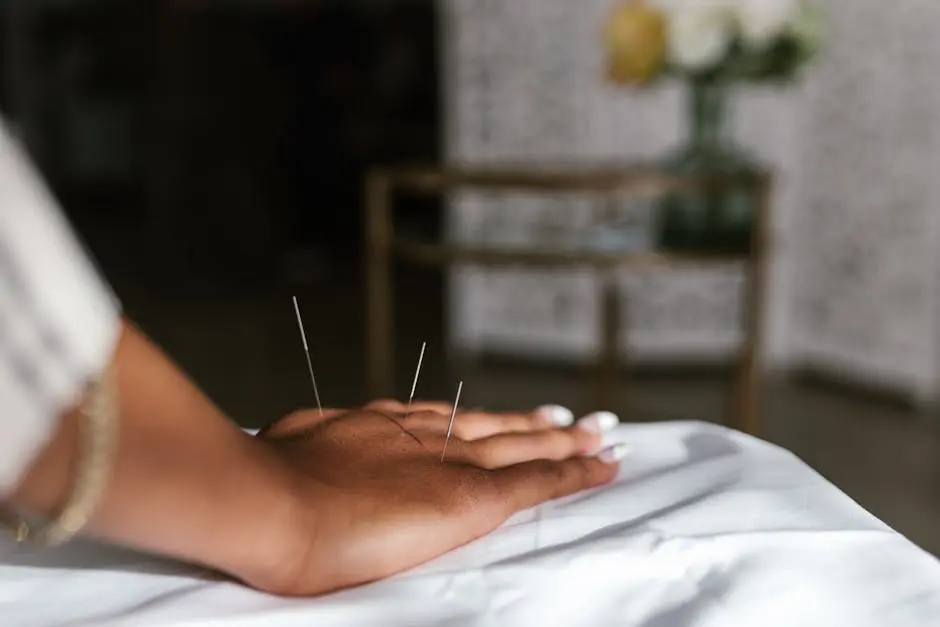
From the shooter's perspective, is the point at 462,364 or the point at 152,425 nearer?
the point at 152,425

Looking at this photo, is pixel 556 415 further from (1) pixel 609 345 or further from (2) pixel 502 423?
(1) pixel 609 345

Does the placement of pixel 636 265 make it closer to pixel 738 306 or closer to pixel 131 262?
pixel 738 306

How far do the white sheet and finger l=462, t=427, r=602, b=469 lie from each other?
2.3 inches

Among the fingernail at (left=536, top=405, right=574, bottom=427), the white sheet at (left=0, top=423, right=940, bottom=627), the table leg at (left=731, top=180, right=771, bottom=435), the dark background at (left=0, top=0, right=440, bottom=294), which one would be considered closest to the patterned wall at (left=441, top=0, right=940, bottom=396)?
the table leg at (left=731, top=180, right=771, bottom=435)

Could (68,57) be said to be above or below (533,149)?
above

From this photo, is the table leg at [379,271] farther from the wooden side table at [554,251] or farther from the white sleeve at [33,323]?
the white sleeve at [33,323]

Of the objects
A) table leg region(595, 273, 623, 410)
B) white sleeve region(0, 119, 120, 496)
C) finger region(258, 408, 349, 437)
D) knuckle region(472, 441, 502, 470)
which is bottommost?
table leg region(595, 273, 623, 410)

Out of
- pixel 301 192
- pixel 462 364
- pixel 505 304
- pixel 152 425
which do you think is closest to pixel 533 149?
pixel 505 304

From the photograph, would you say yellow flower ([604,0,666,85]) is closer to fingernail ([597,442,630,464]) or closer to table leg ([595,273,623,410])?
table leg ([595,273,623,410])

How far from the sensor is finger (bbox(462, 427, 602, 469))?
2.16 ft

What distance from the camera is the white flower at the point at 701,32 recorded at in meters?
2.17

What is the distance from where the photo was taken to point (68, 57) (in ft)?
15.7

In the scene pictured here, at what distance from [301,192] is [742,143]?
7.96ft

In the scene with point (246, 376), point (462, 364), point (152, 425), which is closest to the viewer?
point (152, 425)
